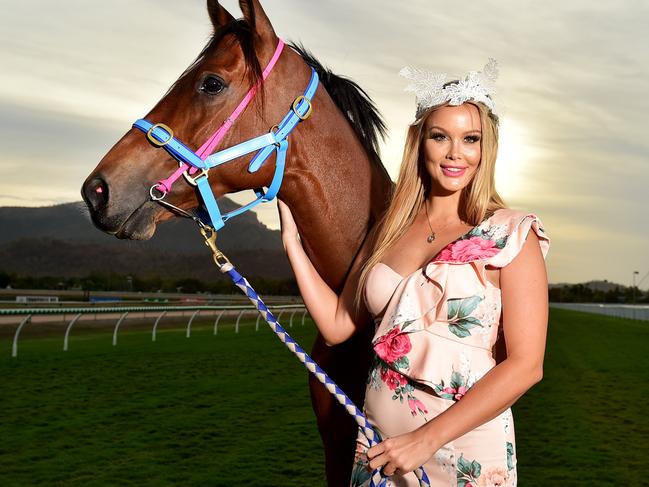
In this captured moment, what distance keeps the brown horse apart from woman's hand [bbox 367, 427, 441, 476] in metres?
0.55

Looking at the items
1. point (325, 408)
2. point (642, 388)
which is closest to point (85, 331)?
point (642, 388)

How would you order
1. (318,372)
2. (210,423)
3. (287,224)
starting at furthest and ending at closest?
1. (210,423)
2. (287,224)
3. (318,372)

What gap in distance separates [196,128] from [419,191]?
0.71 meters

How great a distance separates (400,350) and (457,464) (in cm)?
34

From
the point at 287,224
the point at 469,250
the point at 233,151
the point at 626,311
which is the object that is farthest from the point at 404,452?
the point at 626,311

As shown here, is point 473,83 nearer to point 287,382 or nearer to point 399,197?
point 399,197

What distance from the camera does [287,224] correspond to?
2.58m

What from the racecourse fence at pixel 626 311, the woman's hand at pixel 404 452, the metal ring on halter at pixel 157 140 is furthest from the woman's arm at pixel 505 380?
the racecourse fence at pixel 626 311

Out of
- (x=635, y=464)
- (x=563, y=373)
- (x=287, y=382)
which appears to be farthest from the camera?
(x=563, y=373)

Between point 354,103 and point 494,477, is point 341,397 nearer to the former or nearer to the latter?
point 494,477

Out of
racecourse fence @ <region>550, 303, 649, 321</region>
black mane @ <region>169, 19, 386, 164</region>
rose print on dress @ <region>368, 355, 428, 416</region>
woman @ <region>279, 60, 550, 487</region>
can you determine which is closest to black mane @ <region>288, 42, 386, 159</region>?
black mane @ <region>169, 19, 386, 164</region>

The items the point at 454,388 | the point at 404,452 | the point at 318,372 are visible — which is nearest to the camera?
the point at 404,452

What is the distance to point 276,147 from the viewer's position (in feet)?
7.98

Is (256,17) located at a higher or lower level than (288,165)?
higher
